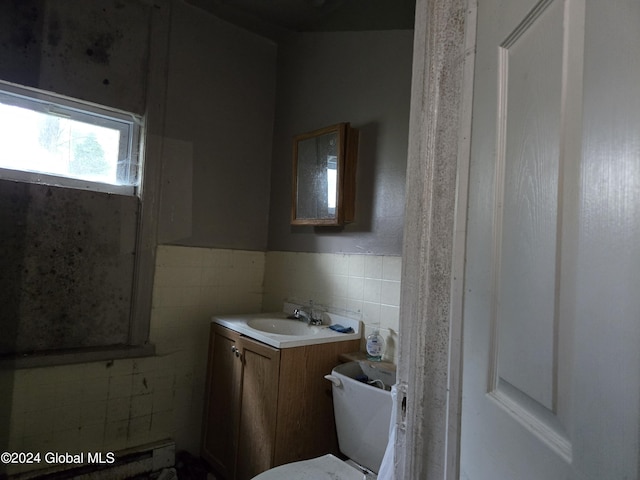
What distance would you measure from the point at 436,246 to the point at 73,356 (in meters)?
1.84

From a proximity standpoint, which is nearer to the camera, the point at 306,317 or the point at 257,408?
the point at 257,408

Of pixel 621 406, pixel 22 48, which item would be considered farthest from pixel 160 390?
pixel 621 406

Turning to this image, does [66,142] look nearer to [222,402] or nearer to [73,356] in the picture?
[73,356]

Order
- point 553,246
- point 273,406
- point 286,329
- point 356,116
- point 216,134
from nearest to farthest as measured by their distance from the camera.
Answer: point 553,246 < point 273,406 < point 356,116 < point 286,329 < point 216,134

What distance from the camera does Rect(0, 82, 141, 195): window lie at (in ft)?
5.57

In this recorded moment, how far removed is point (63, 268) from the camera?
5.74ft

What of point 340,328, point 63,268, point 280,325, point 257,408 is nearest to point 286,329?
point 280,325

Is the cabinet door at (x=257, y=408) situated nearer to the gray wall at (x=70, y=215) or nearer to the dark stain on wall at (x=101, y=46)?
the gray wall at (x=70, y=215)

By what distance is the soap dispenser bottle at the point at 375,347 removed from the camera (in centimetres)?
164

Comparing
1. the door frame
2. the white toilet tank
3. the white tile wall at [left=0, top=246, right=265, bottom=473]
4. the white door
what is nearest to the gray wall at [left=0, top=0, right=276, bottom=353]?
the white tile wall at [left=0, top=246, right=265, bottom=473]

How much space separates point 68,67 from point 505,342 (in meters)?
2.23

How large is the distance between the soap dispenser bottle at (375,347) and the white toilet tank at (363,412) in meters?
0.09

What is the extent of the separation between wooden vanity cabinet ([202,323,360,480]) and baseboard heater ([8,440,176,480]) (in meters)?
0.29

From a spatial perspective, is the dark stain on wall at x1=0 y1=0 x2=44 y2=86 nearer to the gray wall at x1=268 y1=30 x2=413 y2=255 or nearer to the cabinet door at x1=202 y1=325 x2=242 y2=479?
the gray wall at x1=268 y1=30 x2=413 y2=255
